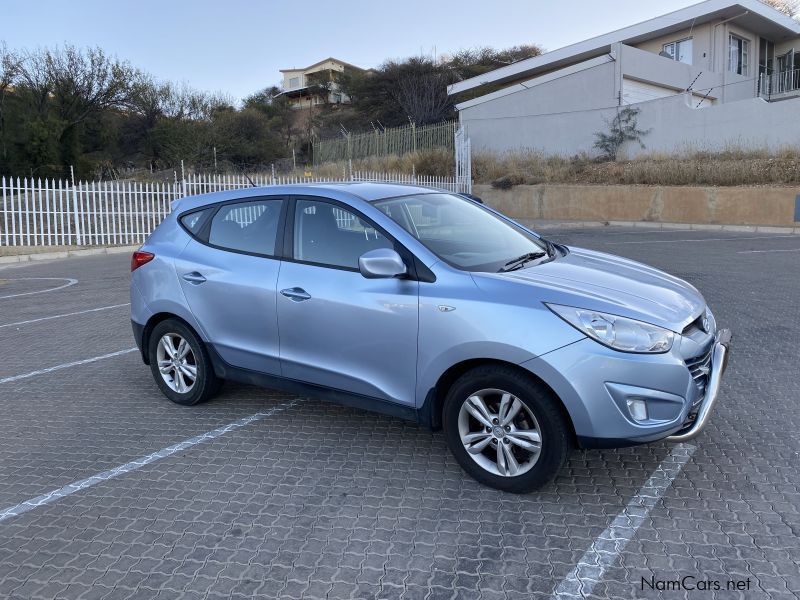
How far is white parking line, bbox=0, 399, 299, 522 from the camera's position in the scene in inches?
142

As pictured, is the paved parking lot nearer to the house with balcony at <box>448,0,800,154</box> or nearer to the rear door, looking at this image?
the rear door

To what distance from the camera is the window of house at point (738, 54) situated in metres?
31.1

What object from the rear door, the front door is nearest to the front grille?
the front door

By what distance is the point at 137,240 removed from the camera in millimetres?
18984

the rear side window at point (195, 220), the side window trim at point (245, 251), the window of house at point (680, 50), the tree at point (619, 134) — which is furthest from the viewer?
the window of house at point (680, 50)

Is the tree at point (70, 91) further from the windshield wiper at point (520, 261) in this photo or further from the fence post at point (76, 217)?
the windshield wiper at point (520, 261)

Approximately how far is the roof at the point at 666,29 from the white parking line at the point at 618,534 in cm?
3047

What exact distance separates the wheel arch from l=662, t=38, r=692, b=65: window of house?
3155 cm

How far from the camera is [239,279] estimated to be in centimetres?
456

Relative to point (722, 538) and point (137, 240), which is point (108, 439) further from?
point (137, 240)

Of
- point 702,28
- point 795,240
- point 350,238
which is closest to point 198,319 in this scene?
point 350,238

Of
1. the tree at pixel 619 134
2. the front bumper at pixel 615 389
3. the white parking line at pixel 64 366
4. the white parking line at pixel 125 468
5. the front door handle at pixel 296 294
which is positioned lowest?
the white parking line at pixel 125 468

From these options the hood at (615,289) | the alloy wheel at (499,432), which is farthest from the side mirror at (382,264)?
the alloy wheel at (499,432)
